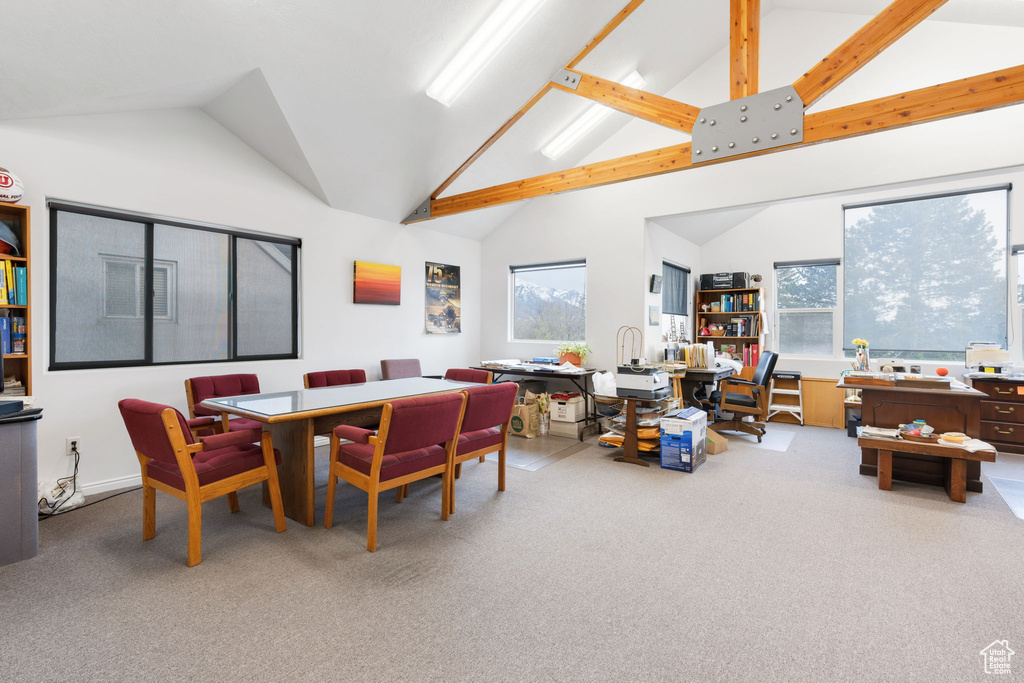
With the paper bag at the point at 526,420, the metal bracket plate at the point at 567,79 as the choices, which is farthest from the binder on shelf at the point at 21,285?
the metal bracket plate at the point at 567,79

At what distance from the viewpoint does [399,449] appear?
2.81 m

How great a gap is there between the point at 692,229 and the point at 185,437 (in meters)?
6.50

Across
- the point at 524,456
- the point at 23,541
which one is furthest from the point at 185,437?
the point at 524,456

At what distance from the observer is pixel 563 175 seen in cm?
477

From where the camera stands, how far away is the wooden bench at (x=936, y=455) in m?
3.55

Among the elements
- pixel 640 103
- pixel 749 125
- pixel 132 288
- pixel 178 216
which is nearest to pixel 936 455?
pixel 749 125

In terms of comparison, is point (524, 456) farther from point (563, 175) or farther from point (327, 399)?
point (563, 175)

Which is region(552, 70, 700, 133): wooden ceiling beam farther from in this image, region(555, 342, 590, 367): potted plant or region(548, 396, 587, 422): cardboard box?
region(548, 396, 587, 422): cardboard box

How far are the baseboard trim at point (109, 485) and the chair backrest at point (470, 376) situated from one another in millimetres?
2742

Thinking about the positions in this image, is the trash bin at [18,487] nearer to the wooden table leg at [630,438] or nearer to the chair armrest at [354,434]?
the chair armrest at [354,434]

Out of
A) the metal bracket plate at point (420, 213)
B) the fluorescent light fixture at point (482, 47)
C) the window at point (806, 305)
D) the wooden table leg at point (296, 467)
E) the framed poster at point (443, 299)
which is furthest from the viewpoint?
the window at point (806, 305)

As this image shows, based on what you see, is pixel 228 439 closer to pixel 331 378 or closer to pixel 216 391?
pixel 216 391

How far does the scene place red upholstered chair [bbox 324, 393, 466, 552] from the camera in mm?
2729

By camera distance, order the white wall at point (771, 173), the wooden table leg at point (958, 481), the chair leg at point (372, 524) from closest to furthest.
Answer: the chair leg at point (372, 524)
the wooden table leg at point (958, 481)
the white wall at point (771, 173)
